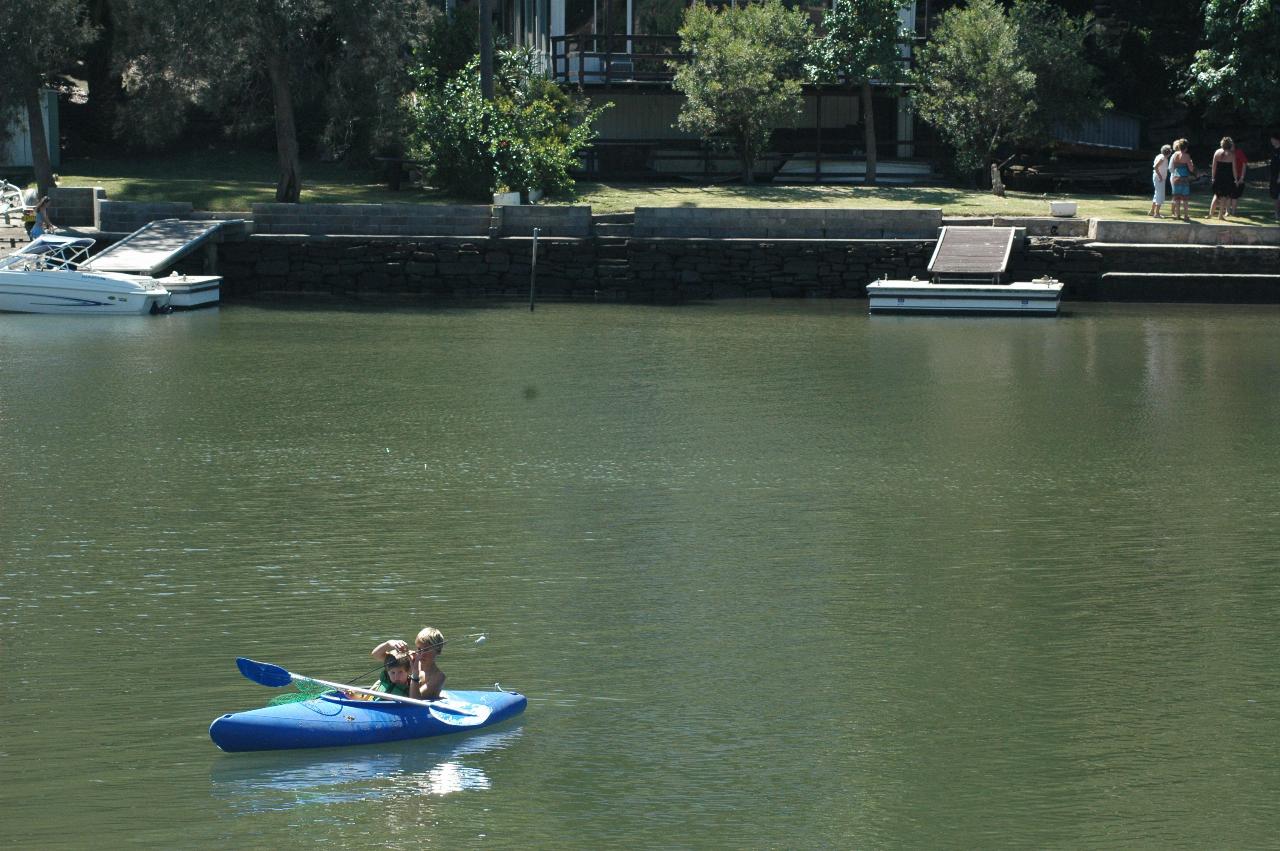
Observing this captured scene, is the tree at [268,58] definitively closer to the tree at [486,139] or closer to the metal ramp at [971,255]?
the tree at [486,139]

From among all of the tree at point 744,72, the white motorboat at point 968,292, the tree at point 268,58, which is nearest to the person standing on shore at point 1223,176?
the white motorboat at point 968,292

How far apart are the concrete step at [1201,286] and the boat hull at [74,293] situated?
65.1ft

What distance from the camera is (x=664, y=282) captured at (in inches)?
1446

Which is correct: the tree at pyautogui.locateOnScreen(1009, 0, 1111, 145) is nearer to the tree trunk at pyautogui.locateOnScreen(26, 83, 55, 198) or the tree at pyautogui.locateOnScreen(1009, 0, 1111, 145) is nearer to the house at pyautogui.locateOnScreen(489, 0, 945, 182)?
the house at pyautogui.locateOnScreen(489, 0, 945, 182)

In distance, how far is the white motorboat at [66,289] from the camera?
108 ft

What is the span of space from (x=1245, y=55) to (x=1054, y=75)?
429 centimetres

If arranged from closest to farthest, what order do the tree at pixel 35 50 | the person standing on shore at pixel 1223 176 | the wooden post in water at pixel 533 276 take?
the wooden post in water at pixel 533 276, the person standing on shore at pixel 1223 176, the tree at pixel 35 50

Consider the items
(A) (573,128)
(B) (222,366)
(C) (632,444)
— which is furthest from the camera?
(A) (573,128)

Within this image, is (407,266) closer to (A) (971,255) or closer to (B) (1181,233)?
(A) (971,255)

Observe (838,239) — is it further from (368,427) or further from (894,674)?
(894,674)

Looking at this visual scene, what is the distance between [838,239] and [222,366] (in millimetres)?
14855

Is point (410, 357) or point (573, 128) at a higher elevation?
point (573, 128)

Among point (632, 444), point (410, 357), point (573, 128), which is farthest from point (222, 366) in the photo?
point (573, 128)

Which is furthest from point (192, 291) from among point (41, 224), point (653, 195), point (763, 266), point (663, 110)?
point (663, 110)
